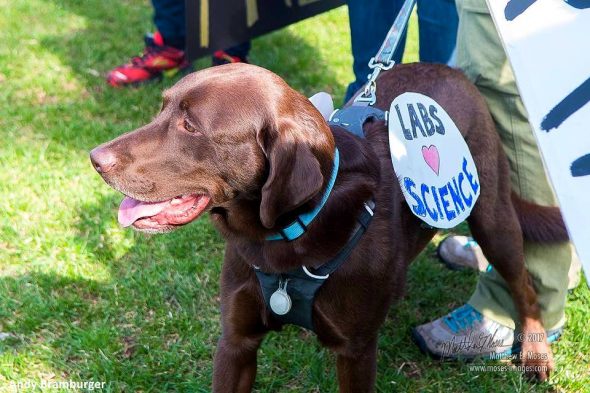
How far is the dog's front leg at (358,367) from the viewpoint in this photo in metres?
2.50

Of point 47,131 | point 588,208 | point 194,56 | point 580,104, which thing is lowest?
point 47,131

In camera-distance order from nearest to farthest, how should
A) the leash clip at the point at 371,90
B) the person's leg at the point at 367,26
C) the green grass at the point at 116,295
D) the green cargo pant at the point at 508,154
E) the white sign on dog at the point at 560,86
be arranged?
the white sign on dog at the point at 560,86 < the leash clip at the point at 371,90 < the green cargo pant at the point at 508,154 < the green grass at the point at 116,295 < the person's leg at the point at 367,26

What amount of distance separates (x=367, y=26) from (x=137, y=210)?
2.13 m

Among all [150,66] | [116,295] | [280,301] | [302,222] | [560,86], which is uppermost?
[560,86]

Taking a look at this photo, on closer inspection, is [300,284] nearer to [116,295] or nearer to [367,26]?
[116,295]

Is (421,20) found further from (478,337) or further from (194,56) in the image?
(478,337)

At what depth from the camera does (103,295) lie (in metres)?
3.43

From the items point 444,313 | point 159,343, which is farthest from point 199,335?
point 444,313

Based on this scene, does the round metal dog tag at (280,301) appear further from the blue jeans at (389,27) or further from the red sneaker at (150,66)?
the red sneaker at (150,66)

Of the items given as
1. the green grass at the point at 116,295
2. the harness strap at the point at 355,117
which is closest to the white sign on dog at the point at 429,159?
the harness strap at the point at 355,117

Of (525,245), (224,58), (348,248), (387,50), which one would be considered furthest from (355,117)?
(224,58)

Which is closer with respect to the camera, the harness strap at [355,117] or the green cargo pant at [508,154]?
the harness strap at [355,117]

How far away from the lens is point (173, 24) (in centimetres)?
549

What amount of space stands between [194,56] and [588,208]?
9.40 ft
